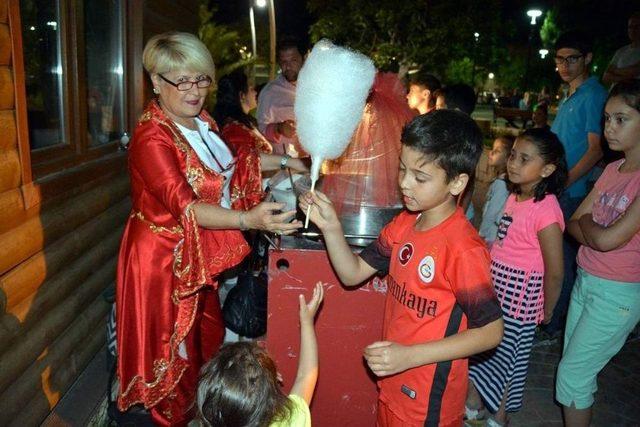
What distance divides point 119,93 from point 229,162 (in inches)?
71.2

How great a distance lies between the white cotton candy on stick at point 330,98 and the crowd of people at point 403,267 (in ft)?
0.83

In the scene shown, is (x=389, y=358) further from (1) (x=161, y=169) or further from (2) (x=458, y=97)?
(2) (x=458, y=97)

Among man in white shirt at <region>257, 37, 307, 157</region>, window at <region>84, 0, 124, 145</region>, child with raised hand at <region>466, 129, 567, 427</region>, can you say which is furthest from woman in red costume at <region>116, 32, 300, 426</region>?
man in white shirt at <region>257, 37, 307, 157</region>

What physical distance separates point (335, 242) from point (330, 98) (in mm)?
566

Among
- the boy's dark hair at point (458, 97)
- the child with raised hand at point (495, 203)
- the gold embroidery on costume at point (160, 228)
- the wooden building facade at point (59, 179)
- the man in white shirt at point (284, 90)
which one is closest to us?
the wooden building facade at point (59, 179)

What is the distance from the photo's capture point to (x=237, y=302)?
300 centimetres

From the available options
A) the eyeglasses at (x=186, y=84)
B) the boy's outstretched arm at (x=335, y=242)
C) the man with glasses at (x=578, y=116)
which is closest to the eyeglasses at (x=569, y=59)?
the man with glasses at (x=578, y=116)

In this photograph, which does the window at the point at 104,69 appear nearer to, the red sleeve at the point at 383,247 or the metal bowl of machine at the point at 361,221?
the metal bowl of machine at the point at 361,221

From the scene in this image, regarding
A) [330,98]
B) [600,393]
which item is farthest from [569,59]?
[330,98]

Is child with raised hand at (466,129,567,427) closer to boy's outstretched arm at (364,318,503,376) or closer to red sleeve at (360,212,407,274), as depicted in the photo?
red sleeve at (360,212,407,274)

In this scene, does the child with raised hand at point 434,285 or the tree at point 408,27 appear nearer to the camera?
the child with raised hand at point 434,285

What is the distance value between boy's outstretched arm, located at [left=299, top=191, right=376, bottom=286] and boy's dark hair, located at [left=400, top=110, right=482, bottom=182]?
39 centimetres

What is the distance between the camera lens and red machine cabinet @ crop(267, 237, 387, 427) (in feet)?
7.57

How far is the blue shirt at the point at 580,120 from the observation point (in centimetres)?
369
